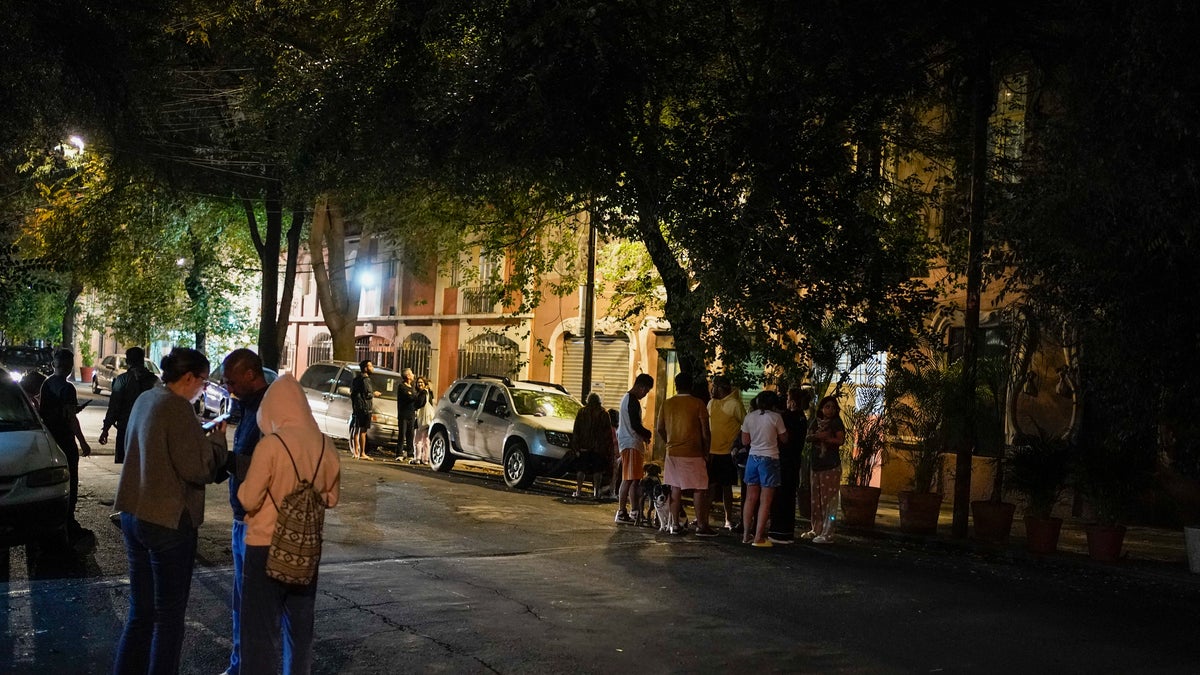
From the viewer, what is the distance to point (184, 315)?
3562 cm

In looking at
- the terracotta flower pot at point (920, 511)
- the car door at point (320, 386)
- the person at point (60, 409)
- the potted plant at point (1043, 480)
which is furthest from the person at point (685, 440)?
the car door at point (320, 386)

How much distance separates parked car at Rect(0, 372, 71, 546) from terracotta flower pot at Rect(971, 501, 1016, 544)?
34.0ft

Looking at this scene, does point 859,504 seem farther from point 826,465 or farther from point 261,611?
point 261,611

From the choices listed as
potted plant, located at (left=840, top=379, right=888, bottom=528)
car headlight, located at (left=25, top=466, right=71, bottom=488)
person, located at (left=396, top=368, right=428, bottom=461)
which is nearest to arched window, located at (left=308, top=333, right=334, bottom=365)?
person, located at (left=396, top=368, right=428, bottom=461)

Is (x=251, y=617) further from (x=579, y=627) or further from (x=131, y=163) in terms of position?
(x=131, y=163)

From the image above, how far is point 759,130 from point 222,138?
1430 centimetres

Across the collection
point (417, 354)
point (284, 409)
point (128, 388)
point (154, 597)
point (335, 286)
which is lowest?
point (154, 597)

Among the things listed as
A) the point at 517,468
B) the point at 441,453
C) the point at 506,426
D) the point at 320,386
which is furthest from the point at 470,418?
the point at 320,386

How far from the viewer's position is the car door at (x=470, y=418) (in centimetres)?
2050

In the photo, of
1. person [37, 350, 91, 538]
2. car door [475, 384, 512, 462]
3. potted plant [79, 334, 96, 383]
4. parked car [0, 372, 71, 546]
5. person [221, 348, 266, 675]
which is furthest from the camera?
potted plant [79, 334, 96, 383]

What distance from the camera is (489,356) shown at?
34.0 m

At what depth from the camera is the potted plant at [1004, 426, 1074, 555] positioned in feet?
45.2

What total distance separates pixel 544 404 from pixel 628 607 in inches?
442

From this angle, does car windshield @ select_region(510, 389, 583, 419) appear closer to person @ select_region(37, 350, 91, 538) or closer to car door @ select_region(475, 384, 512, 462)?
car door @ select_region(475, 384, 512, 462)
